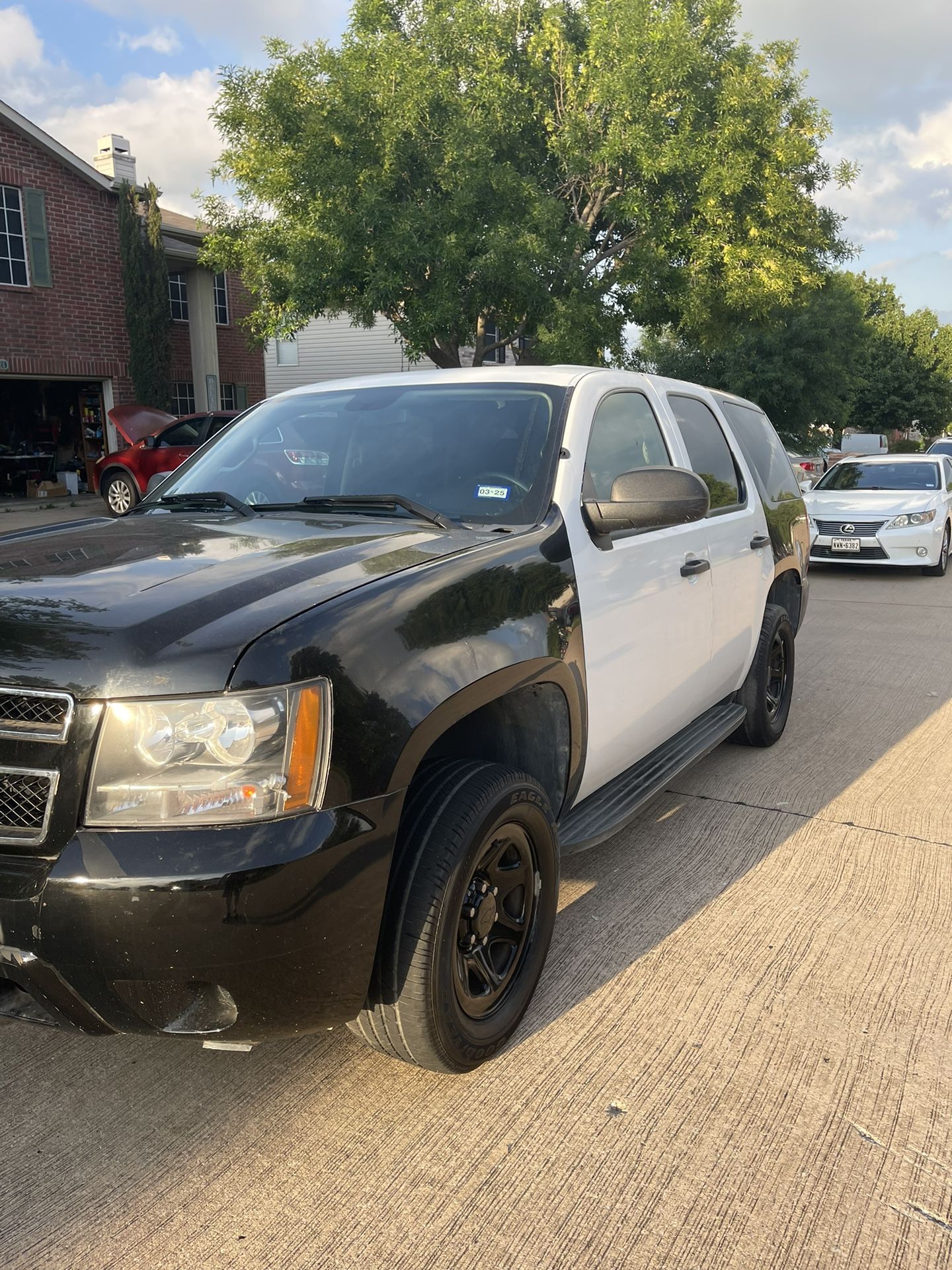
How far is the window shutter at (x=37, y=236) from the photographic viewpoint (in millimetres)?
21750

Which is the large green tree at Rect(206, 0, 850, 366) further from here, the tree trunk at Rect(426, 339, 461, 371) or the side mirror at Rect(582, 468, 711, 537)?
the side mirror at Rect(582, 468, 711, 537)

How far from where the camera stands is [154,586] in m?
2.50

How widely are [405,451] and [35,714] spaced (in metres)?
1.83

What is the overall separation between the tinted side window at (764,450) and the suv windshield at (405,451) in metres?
2.09

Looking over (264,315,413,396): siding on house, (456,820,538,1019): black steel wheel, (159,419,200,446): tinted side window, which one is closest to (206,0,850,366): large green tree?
(159,419,200,446): tinted side window

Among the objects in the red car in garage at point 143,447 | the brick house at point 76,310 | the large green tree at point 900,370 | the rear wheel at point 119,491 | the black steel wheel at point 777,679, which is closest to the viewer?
the black steel wheel at point 777,679

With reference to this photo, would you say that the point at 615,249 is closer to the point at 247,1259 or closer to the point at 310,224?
the point at 310,224

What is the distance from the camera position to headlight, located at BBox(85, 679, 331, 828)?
2.14 m

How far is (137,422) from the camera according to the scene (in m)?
18.7

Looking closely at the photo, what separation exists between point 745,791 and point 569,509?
2257mm

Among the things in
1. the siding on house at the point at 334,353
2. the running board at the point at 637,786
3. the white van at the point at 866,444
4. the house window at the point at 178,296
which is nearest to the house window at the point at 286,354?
the siding on house at the point at 334,353

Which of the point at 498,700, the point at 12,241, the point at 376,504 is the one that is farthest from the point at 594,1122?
the point at 12,241

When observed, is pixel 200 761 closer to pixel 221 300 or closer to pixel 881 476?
pixel 881 476

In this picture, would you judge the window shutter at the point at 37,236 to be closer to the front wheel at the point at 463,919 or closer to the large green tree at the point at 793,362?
the large green tree at the point at 793,362
